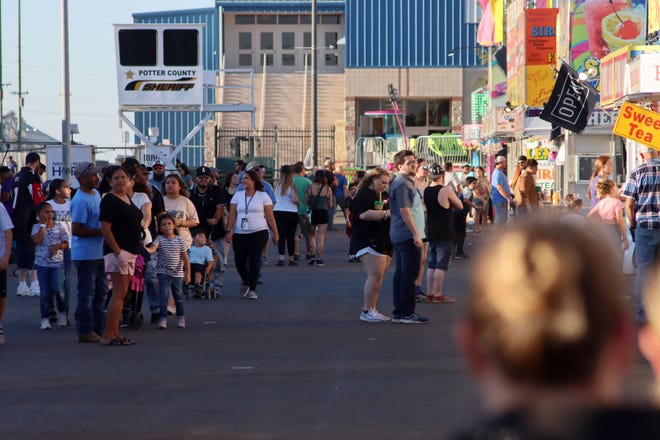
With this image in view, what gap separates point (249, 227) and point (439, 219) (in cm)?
259

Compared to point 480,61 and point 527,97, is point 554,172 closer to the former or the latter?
point 527,97

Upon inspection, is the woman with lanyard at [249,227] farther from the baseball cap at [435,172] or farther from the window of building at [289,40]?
the window of building at [289,40]

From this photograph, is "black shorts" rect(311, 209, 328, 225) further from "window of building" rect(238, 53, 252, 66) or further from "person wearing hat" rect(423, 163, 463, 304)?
"window of building" rect(238, 53, 252, 66)

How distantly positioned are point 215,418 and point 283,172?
1291cm

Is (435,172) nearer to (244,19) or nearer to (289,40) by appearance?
(289,40)

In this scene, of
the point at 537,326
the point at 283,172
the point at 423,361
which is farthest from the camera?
the point at 283,172

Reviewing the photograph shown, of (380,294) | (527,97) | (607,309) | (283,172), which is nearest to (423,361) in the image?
(380,294)

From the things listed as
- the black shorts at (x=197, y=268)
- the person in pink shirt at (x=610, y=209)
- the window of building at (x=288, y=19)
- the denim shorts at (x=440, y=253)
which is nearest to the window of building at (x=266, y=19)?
the window of building at (x=288, y=19)

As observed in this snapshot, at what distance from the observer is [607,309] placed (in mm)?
2010

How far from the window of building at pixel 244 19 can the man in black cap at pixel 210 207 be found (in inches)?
1945

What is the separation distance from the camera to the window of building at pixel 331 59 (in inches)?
2564

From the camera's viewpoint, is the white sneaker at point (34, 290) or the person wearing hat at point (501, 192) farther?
the person wearing hat at point (501, 192)

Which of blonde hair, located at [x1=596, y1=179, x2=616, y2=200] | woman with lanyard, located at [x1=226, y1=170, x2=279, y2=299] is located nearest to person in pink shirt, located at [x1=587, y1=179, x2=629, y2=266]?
blonde hair, located at [x1=596, y1=179, x2=616, y2=200]

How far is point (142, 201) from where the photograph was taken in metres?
12.4
